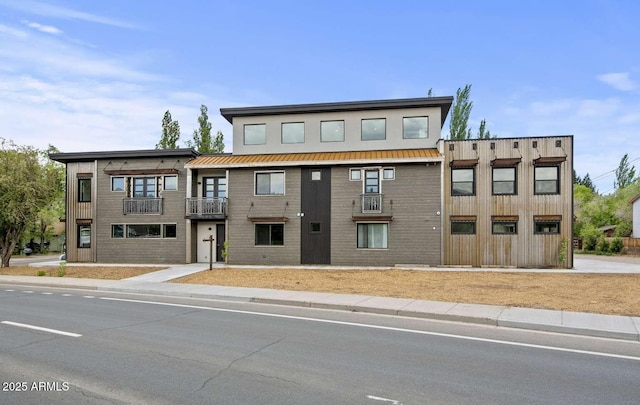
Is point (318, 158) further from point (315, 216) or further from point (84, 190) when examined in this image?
point (84, 190)

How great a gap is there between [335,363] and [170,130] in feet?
137

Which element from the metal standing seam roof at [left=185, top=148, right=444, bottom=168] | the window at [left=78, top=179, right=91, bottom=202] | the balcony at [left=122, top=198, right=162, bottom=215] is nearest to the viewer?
the metal standing seam roof at [left=185, top=148, right=444, bottom=168]

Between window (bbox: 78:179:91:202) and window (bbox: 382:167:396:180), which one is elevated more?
window (bbox: 382:167:396:180)

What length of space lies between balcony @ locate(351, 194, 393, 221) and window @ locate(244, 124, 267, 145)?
7.00 meters

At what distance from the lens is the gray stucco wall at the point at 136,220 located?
24719mm

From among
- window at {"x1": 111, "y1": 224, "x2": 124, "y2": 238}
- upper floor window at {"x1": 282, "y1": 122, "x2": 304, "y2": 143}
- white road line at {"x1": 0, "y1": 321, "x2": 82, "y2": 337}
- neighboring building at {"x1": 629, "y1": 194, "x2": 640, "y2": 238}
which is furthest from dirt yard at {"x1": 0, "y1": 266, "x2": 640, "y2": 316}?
neighboring building at {"x1": 629, "y1": 194, "x2": 640, "y2": 238}

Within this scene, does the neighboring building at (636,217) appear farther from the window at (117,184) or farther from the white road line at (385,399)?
the white road line at (385,399)

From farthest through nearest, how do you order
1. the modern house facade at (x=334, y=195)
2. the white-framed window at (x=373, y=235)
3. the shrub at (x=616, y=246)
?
the shrub at (x=616, y=246) → the white-framed window at (x=373, y=235) → the modern house facade at (x=334, y=195)

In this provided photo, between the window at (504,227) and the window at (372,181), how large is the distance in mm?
6356

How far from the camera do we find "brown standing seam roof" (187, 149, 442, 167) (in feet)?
72.4

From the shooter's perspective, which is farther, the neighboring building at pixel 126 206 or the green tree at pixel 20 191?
the neighboring building at pixel 126 206

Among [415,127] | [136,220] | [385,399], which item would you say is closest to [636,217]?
[415,127]

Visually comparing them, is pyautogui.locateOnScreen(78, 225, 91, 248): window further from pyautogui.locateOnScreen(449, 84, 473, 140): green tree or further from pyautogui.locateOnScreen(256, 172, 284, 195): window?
pyautogui.locateOnScreen(449, 84, 473, 140): green tree

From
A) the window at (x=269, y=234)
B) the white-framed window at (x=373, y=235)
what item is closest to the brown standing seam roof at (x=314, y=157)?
the window at (x=269, y=234)
